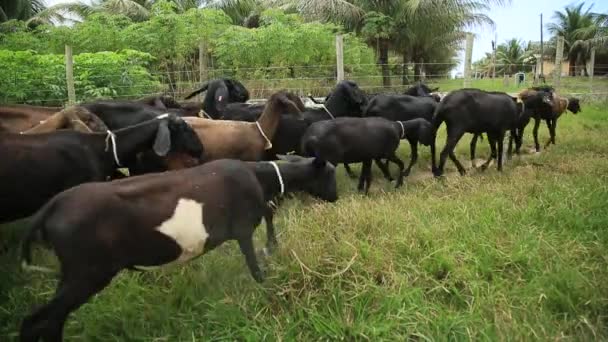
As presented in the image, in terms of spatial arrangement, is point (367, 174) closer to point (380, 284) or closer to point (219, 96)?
point (219, 96)

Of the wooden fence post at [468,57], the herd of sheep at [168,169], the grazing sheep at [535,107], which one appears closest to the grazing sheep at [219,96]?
the herd of sheep at [168,169]

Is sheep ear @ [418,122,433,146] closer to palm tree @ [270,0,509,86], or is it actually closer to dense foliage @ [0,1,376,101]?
dense foliage @ [0,1,376,101]

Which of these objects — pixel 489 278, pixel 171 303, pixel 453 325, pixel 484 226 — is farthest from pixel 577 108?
pixel 171 303

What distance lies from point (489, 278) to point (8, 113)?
5.43 metres

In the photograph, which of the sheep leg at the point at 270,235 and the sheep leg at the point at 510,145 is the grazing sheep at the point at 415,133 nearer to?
the sheep leg at the point at 510,145

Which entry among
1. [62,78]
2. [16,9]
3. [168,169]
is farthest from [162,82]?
[16,9]

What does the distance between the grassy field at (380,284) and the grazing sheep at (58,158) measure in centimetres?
62

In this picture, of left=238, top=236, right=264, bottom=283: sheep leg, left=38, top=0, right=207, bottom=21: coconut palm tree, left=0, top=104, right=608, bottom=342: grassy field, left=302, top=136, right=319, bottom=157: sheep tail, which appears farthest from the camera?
left=38, top=0, right=207, bottom=21: coconut palm tree

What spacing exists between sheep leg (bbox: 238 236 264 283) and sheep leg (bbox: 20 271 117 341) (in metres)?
1.12

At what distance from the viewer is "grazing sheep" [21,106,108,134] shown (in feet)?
17.9

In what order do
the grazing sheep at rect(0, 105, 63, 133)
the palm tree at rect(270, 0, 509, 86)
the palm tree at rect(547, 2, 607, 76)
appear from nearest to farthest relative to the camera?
1. the grazing sheep at rect(0, 105, 63, 133)
2. the palm tree at rect(270, 0, 509, 86)
3. the palm tree at rect(547, 2, 607, 76)

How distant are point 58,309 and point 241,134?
11.7 feet

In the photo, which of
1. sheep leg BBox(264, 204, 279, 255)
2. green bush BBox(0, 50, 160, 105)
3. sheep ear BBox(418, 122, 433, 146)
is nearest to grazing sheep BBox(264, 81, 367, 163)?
sheep ear BBox(418, 122, 433, 146)

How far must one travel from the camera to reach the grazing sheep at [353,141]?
6.89 metres
